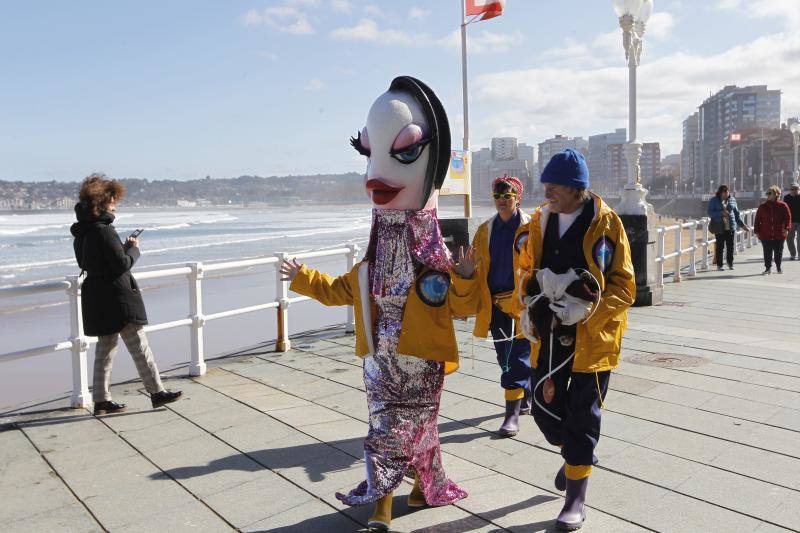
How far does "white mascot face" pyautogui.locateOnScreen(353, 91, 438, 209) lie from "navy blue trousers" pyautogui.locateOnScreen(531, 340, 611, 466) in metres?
1.02

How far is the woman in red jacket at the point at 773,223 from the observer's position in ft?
41.7

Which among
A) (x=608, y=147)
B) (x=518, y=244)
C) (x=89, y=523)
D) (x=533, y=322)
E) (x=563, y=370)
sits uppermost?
(x=608, y=147)

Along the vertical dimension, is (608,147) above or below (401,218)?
above

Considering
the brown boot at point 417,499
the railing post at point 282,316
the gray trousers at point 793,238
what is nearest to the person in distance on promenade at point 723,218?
the gray trousers at point 793,238

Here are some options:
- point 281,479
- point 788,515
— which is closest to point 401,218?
point 281,479

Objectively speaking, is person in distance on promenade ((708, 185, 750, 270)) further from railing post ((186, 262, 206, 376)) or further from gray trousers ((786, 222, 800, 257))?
railing post ((186, 262, 206, 376))

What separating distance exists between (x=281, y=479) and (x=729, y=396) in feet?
11.3

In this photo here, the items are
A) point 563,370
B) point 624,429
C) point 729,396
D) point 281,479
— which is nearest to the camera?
point 563,370

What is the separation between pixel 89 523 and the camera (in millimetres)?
3432

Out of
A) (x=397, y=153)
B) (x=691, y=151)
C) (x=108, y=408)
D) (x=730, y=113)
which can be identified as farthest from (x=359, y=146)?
(x=730, y=113)

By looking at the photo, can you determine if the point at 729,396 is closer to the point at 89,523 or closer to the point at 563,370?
the point at 563,370

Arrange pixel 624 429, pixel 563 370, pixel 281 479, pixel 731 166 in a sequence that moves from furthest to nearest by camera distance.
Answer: pixel 731 166 < pixel 624 429 < pixel 281 479 < pixel 563 370

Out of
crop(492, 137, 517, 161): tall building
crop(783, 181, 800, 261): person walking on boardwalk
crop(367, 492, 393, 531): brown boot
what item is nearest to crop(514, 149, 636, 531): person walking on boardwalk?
crop(367, 492, 393, 531): brown boot

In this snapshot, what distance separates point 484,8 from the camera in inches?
415
